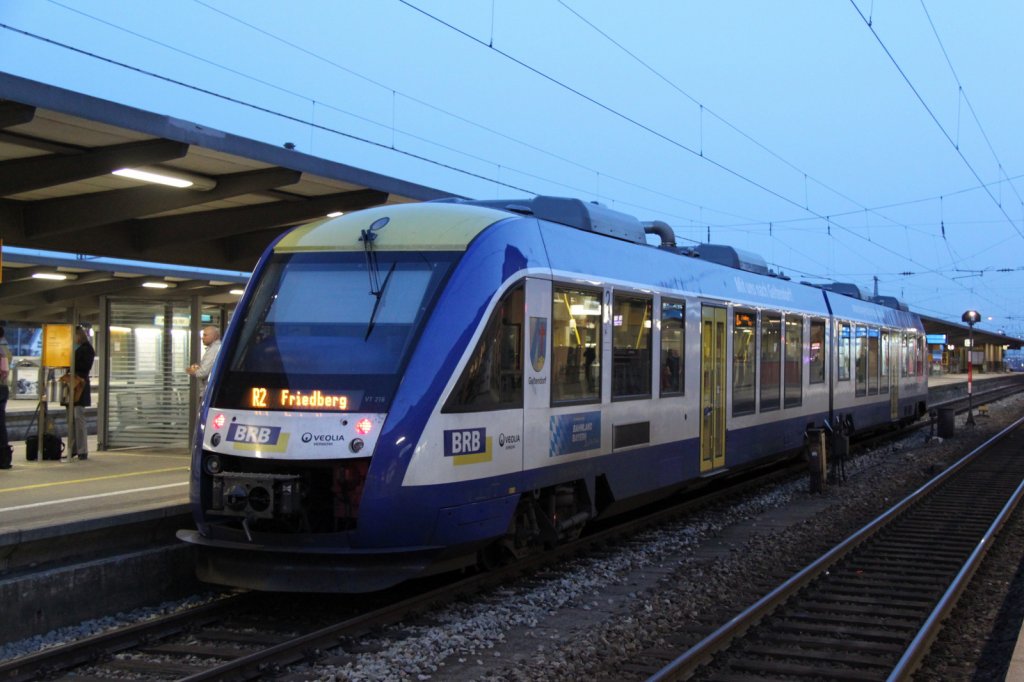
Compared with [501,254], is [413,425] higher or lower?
lower

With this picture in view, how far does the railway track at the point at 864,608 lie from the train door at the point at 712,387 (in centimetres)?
196

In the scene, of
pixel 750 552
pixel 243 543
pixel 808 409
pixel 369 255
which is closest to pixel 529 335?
pixel 369 255

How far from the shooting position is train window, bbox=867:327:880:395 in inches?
803

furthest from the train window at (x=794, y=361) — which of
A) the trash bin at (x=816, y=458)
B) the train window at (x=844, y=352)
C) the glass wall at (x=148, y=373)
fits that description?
the glass wall at (x=148, y=373)

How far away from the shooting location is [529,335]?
8352mm

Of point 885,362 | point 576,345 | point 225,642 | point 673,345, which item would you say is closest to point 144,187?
point 576,345

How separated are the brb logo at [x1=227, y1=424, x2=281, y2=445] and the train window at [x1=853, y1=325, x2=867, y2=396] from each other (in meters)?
14.3

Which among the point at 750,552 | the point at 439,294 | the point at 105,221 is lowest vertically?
the point at 750,552

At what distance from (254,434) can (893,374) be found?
732 inches

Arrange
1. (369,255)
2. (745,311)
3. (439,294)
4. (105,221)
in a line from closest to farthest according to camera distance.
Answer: (439,294) → (369,255) → (105,221) → (745,311)

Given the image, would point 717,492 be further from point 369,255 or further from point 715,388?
point 369,255

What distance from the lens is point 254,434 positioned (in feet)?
24.5

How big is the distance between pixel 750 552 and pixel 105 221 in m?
8.19

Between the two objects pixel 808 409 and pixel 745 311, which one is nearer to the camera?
pixel 745 311
